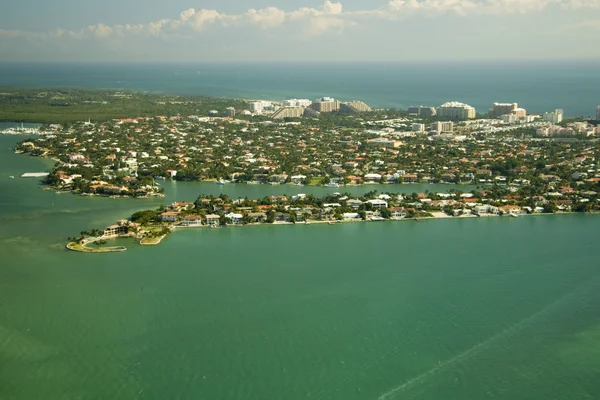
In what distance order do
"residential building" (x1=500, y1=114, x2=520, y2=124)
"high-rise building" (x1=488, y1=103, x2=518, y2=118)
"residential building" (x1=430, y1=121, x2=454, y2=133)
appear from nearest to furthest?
"residential building" (x1=430, y1=121, x2=454, y2=133), "residential building" (x1=500, y1=114, x2=520, y2=124), "high-rise building" (x1=488, y1=103, x2=518, y2=118)

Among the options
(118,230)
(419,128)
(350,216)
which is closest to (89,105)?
(419,128)

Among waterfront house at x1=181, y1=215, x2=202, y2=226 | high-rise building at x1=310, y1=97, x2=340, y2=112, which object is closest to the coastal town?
waterfront house at x1=181, y1=215, x2=202, y2=226

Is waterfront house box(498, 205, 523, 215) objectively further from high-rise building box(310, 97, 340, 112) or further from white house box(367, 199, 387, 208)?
high-rise building box(310, 97, 340, 112)

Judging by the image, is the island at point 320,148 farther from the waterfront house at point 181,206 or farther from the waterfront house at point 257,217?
the waterfront house at point 257,217

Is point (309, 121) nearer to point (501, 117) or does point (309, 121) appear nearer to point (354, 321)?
point (501, 117)

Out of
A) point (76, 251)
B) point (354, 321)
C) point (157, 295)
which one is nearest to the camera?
point (354, 321)

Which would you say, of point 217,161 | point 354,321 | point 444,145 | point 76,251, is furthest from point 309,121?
point 354,321

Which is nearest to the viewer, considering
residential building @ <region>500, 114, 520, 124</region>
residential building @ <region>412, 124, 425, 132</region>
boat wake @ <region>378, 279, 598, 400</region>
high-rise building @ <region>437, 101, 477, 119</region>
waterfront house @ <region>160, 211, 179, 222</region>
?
boat wake @ <region>378, 279, 598, 400</region>
